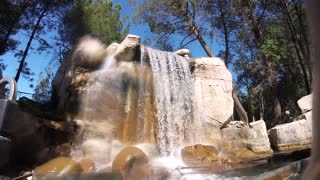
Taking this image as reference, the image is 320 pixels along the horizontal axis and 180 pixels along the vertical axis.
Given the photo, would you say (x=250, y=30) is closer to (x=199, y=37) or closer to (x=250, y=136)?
(x=199, y=37)

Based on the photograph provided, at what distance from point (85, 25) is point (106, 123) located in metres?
9.68

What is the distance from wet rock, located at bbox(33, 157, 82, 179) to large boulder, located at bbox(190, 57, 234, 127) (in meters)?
6.74

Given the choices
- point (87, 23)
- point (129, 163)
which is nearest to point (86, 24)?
point (87, 23)

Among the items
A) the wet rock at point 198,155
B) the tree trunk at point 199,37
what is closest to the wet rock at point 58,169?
the wet rock at point 198,155

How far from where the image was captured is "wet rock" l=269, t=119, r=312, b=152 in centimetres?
1380

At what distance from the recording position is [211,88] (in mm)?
15312

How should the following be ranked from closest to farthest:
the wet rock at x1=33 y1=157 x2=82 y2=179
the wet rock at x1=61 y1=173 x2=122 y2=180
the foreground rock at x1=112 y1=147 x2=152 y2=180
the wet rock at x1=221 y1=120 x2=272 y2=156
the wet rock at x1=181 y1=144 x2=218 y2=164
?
the wet rock at x1=61 y1=173 x2=122 y2=180 → the wet rock at x1=33 y1=157 x2=82 y2=179 → the foreground rock at x1=112 y1=147 x2=152 y2=180 → the wet rock at x1=181 y1=144 x2=218 y2=164 → the wet rock at x1=221 y1=120 x2=272 y2=156

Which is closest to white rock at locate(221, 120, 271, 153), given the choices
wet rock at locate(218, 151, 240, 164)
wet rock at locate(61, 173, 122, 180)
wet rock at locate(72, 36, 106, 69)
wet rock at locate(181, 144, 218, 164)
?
wet rock at locate(218, 151, 240, 164)

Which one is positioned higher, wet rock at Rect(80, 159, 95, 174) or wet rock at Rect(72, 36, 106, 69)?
wet rock at Rect(72, 36, 106, 69)

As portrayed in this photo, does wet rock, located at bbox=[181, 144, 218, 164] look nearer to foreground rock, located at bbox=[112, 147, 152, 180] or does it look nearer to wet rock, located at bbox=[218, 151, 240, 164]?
wet rock, located at bbox=[218, 151, 240, 164]

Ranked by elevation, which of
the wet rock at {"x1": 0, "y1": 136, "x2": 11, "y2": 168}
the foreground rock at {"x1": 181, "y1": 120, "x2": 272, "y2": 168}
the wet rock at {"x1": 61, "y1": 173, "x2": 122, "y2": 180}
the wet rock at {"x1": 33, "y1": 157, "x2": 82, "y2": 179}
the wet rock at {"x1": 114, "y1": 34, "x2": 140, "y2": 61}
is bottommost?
the wet rock at {"x1": 61, "y1": 173, "x2": 122, "y2": 180}

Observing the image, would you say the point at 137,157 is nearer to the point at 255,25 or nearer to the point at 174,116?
the point at 174,116

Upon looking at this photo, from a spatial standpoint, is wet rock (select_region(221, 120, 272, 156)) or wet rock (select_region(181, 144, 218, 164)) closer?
wet rock (select_region(181, 144, 218, 164))

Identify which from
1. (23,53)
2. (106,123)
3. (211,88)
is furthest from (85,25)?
(106,123)
